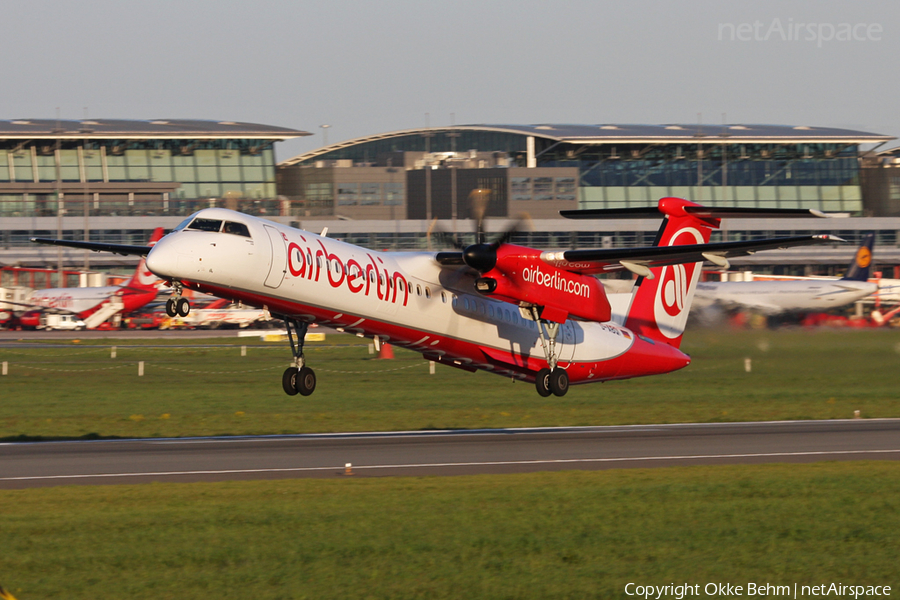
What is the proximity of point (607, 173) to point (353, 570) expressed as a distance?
315 feet

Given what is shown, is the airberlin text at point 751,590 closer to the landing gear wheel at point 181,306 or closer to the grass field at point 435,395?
the landing gear wheel at point 181,306

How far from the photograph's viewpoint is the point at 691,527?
17734 millimetres

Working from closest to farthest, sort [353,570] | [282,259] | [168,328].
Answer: [353,570] < [282,259] < [168,328]

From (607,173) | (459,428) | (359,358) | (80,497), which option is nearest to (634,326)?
(459,428)

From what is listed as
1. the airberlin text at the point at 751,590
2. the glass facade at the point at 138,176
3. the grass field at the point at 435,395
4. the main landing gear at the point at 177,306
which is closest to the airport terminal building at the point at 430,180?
the glass facade at the point at 138,176

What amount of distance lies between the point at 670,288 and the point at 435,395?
41.5 feet

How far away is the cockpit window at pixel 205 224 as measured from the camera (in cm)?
2066

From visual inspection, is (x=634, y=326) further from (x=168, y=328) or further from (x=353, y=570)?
(x=168, y=328)

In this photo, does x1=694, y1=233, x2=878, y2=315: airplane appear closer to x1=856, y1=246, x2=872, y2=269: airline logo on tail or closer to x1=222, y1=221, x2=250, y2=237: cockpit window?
x1=856, y1=246, x2=872, y2=269: airline logo on tail

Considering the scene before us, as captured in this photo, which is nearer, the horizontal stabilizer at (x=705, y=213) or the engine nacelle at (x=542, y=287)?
the horizontal stabilizer at (x=705, y=213)

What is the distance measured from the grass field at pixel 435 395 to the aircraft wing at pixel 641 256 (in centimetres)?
930

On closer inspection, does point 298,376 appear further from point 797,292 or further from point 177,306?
point 797,292

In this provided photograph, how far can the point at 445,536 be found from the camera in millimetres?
16906

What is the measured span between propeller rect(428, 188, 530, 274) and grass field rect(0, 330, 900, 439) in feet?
30.3
